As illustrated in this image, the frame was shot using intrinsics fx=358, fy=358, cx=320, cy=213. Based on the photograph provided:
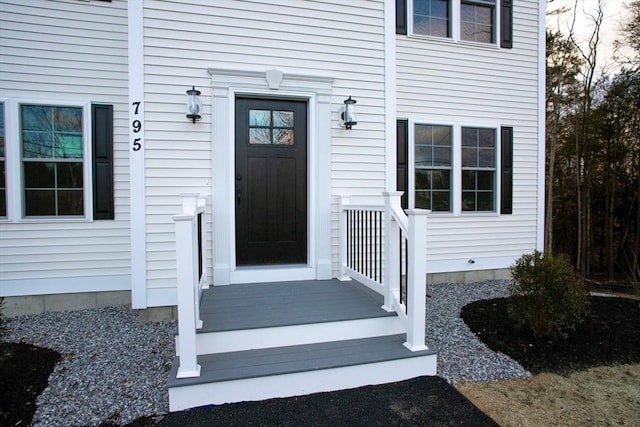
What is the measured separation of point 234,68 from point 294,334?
2806 millimetres

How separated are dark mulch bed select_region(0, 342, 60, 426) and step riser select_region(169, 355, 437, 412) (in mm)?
996

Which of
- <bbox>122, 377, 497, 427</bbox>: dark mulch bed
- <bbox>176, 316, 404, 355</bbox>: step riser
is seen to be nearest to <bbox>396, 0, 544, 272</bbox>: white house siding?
<bbox>176, 316, 404, 355</bbox>: step riser

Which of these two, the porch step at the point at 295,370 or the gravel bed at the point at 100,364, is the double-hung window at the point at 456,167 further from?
the gravel bed at the point at 100,364

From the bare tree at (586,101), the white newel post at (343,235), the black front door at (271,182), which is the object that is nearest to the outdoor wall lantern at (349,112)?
the black front door at (271,182)

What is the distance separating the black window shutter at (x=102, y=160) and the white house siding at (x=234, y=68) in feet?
3.69

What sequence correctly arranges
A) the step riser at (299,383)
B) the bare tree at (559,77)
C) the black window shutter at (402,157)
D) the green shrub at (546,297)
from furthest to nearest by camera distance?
1. the bare tree at (559,77)
2. the black window shutter at (402,157)
3. the green shrub at (546,297)
4. the step riser at (299,383)

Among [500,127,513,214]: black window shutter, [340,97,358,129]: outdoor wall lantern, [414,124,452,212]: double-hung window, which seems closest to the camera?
[340,97,358,129]: outdoor wall lantern

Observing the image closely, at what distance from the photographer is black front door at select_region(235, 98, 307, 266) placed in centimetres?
391

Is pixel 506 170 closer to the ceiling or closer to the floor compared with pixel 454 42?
closer to the floor

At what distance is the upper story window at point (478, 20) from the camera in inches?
226

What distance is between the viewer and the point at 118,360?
295 centimetres

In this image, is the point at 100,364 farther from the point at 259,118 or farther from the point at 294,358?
the point at 259,118

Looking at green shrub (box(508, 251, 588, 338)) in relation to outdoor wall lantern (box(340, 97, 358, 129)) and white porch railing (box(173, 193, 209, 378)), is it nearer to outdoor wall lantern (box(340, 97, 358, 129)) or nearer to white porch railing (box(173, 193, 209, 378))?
outdoor wall lantern (box(340, 97, 358, 129))

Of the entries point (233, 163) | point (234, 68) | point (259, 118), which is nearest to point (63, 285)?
point (233, 163)
